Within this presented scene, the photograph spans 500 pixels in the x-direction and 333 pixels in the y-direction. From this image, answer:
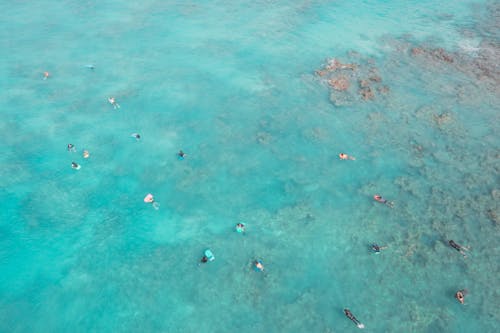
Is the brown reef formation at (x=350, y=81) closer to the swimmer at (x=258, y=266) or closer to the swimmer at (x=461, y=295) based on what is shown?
the swimmer at (x=258, y=266)

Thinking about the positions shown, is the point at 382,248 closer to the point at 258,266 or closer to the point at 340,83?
the point at 258,266

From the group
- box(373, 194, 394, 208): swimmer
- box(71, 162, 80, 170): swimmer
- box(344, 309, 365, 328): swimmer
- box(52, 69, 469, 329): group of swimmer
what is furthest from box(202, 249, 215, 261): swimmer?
box(71, 162, 80, 170): swimmer

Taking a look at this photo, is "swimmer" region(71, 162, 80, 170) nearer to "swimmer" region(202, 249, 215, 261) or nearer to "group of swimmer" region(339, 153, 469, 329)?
"swimmer" region(202, 249, 215, 261)

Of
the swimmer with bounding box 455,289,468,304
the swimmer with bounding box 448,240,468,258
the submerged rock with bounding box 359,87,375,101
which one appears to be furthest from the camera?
the submerged rock with bounding box 359,87,375,101

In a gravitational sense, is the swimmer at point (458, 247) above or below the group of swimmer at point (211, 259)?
above

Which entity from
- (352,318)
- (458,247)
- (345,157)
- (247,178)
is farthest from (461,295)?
(247,178)

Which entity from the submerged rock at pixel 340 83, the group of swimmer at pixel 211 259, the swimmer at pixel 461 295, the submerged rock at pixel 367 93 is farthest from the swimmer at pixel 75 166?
the swimmer at pixel 461 295

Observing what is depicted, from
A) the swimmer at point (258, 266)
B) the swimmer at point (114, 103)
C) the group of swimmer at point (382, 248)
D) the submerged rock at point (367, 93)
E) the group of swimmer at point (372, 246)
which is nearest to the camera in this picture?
the group of swimmer at point (382, 248)

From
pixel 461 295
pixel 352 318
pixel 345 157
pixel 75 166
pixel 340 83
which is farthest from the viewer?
pixel 340 83
